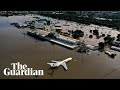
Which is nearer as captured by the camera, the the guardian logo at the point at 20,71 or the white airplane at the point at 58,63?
the the guardian logo at the point at 20,71

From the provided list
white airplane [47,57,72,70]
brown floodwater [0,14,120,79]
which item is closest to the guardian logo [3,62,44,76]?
brown floodwater [0,14,120,79]

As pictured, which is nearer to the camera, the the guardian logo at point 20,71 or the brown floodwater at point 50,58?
the the guardian logo at point 20,71

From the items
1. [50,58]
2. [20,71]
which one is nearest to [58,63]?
[50,58]

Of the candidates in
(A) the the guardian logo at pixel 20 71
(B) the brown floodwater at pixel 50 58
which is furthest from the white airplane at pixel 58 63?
(A) the the guardian logo at pixel 20 71

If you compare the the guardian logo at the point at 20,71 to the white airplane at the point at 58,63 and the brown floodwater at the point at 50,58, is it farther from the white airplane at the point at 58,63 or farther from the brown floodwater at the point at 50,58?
the white airplane at the point at 58,63

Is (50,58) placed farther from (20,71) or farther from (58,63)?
(20,71)

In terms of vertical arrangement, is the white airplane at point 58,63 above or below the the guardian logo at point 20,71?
below

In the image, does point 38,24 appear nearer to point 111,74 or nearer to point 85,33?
point 85,33
